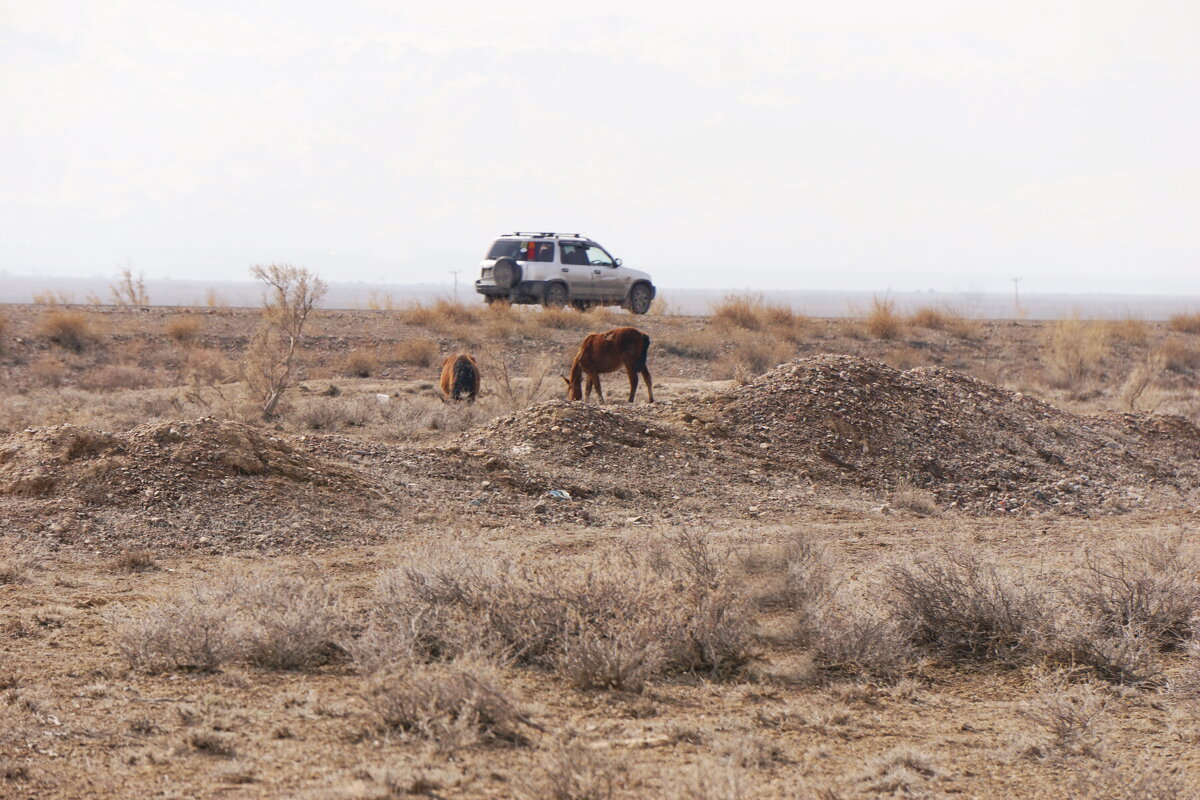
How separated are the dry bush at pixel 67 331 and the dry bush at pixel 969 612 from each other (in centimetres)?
1947

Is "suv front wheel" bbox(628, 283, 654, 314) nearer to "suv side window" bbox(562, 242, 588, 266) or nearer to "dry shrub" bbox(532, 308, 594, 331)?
"suv side window" bbox(562, 242, 588, 266)

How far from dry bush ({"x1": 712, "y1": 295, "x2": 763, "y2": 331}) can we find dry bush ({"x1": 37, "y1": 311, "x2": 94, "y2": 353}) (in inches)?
541

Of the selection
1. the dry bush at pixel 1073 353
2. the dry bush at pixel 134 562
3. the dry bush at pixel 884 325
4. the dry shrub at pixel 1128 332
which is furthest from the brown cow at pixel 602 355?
the dry shrub at pixel 1128 332

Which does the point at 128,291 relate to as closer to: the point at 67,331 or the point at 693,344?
the point at 67,331

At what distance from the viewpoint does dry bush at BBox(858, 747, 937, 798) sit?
414 centimetres

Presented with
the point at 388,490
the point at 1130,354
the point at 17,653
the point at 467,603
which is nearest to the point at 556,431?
the point at 388,490

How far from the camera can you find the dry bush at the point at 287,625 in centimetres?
537

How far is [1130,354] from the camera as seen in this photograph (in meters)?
26.2

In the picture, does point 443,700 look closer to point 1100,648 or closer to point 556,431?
point 1100,648

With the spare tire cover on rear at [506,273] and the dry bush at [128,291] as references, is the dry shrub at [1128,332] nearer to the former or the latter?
the spare tire cover on rear at [506,273]

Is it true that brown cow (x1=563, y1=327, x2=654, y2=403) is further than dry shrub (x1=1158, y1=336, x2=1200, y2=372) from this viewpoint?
No

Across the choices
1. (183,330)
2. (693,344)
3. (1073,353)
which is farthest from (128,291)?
(1073,353)

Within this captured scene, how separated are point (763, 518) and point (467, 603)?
169 inches

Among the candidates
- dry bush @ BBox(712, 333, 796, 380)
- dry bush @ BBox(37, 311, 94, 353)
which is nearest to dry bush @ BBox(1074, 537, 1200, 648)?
dry bush @ BBox(712, 333, 796, 380)
